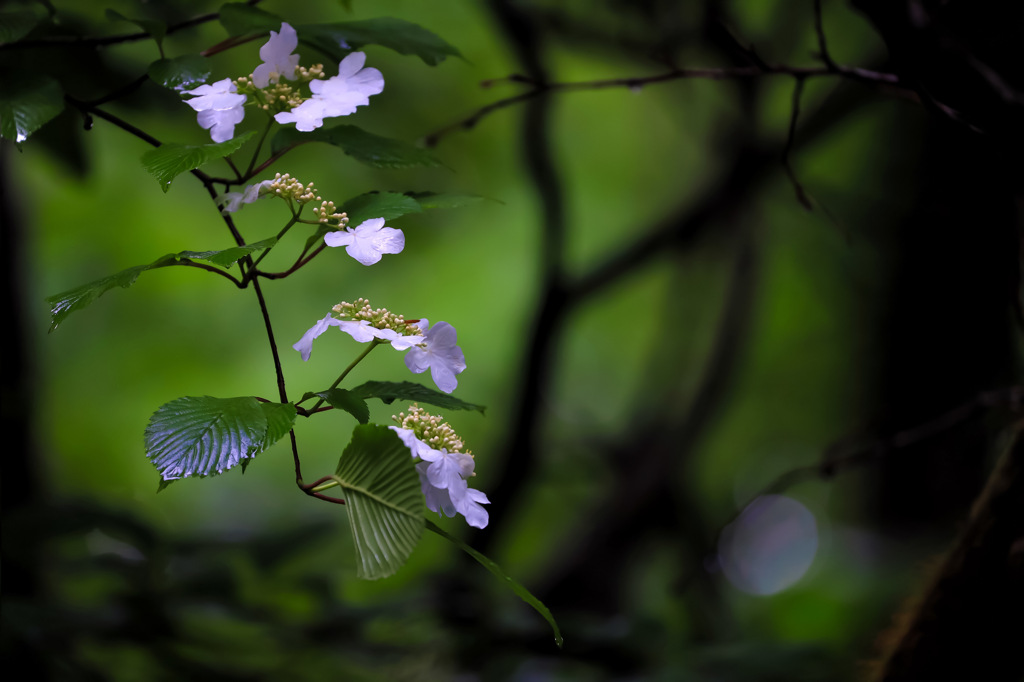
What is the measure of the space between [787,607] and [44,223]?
3253 mm

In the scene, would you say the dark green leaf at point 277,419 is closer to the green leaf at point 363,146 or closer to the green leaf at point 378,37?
the green leaf at point 363,146

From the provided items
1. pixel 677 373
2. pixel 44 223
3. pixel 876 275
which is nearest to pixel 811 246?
pixel 876 275

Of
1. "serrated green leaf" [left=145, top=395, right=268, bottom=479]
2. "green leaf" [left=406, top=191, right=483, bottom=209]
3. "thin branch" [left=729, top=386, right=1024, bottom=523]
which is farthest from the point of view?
"thin branch" [left=729, top=386, right=1024, bottom=523]

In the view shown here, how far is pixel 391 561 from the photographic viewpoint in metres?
0.34

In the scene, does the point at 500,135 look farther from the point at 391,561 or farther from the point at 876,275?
the point at 391,561

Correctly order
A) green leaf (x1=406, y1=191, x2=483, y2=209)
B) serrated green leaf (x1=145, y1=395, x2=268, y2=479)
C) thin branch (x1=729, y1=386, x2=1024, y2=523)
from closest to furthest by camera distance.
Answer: serrated green leaf (x1=145, y1=395, x2=268, y2=479) → green leaf (x1=406, y1=191, x2=483, y2=209) → thin branch (x1=729, y1=386, x2=1024, y2=523)

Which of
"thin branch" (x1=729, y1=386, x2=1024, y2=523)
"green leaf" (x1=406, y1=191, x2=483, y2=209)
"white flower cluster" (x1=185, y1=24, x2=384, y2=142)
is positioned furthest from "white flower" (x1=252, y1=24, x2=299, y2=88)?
"thin branch" (x1=729, y1=386, x2=1024, y2=523)

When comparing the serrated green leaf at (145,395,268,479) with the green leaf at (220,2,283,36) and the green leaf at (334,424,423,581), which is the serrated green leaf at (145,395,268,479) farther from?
the green leaf at (220,2,283,36)

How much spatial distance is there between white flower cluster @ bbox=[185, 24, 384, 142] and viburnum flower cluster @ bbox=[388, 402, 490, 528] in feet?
0.65

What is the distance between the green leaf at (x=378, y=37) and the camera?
0.51 metres

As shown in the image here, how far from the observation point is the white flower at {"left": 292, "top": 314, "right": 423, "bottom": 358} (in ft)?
1.17

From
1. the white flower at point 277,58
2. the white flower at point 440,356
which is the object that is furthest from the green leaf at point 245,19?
the white flower at point 440,356

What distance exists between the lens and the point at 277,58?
1.42 feet

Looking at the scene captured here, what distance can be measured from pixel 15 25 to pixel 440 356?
1.31 feet
